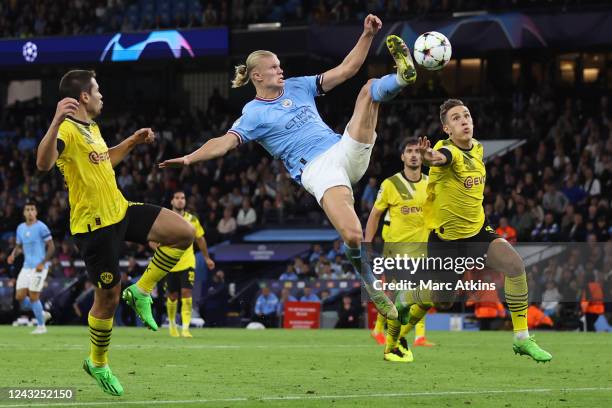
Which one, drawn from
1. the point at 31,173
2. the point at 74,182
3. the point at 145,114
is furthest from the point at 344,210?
the point at 145,114

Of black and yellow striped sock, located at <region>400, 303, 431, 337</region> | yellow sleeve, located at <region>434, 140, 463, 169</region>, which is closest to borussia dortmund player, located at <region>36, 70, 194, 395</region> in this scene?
yellow sleeve, located at <region>434, 140, 463, 169</region>

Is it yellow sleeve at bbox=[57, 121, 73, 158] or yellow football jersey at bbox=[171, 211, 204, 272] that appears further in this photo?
yellow football jersey at bbox=[171, 211, 204, 272]

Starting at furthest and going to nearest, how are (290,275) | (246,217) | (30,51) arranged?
1. (30,51)
2. (246,217)
3. (290,275)

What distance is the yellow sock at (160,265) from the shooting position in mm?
10117

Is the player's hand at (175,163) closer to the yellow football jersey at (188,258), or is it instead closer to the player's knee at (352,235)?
the player's knee at (352,235)

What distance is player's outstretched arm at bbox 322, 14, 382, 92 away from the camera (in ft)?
34.4

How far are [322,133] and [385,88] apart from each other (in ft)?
3.32

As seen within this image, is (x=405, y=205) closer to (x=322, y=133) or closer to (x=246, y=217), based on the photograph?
(x=322, y=133)

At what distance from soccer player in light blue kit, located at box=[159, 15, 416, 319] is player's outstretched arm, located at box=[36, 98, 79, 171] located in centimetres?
96

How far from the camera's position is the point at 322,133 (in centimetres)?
1060

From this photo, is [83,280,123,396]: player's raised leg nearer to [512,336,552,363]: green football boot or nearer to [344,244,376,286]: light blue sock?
[344,244,376,286]: light blue sock

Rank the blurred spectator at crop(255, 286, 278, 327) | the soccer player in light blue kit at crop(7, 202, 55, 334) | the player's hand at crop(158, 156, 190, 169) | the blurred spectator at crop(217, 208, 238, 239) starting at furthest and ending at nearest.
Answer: the blurred spectator at crop(217, 208, 238, 239)
the blurred spectator at crop(255, 286, 278, 327)
the soccer player in light blue kit at crop(7, 202, 55, 334)
the player's hand at crop(158, 156, 190, 169)

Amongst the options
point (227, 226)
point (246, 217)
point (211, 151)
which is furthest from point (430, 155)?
point (246, 217)

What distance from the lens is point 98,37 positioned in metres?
34.5
